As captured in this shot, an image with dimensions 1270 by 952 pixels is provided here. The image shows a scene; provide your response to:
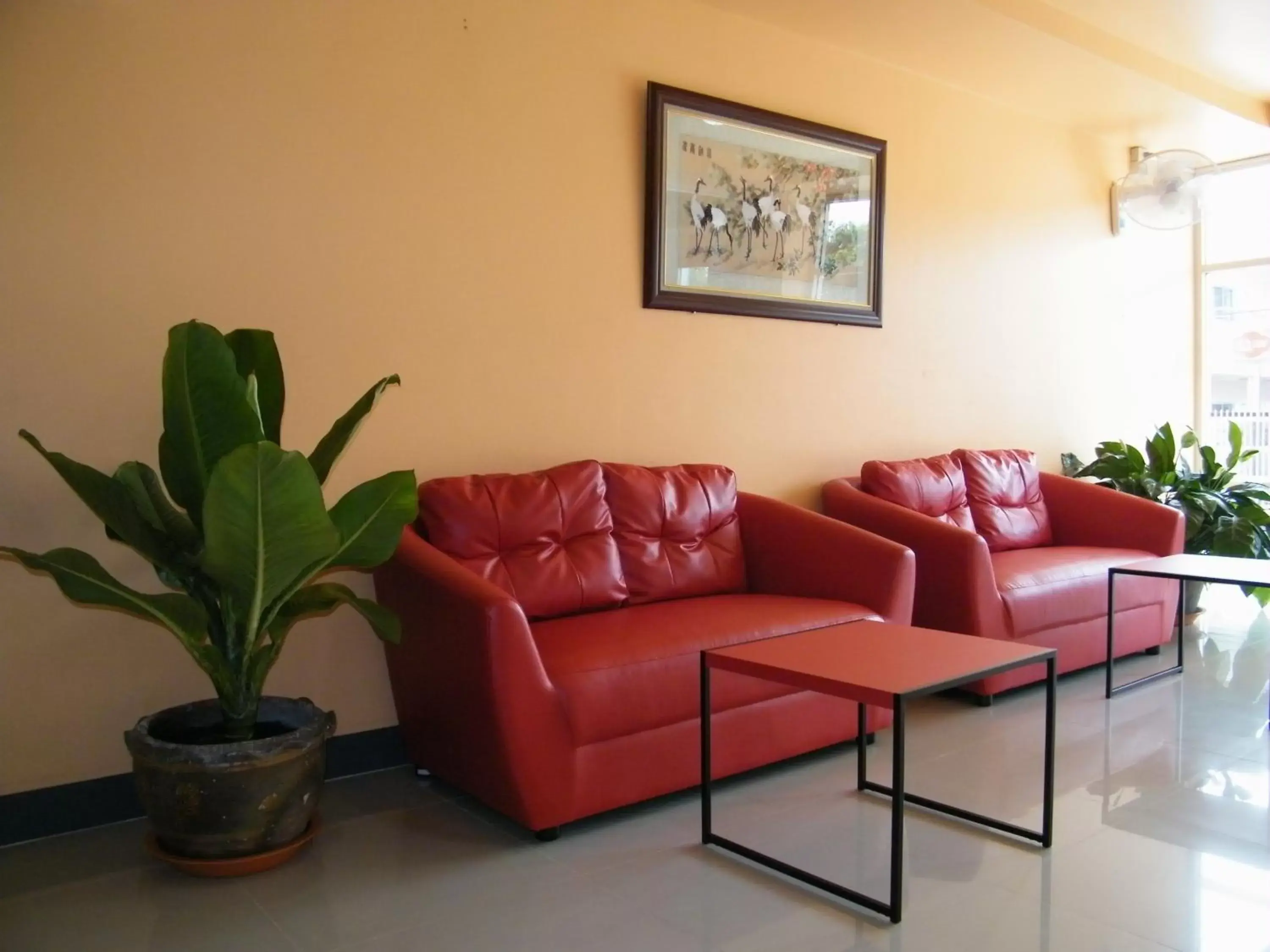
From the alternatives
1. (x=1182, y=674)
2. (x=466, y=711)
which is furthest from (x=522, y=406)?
(x=1182, y=674)

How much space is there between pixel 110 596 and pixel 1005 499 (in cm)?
368

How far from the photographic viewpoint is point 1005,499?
4484 mm

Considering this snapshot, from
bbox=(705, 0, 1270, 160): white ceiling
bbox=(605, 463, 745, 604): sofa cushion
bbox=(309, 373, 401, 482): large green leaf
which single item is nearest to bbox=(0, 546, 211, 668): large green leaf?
bbox=(309, 373, 401, 482): large green leaf

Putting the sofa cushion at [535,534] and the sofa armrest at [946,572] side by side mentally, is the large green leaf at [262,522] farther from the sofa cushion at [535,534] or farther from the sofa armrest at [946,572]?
the sofa armrest at [946,572]

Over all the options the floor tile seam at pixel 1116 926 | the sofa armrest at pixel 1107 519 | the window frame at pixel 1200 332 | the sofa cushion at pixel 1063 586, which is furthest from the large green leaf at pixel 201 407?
the window frame at pixel 1200 332

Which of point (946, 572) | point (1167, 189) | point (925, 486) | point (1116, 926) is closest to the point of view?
point (1116, 926)

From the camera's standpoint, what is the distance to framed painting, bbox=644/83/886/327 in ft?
11.8

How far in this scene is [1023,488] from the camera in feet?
15.1

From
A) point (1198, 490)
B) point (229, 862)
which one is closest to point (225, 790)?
point (229, 862)

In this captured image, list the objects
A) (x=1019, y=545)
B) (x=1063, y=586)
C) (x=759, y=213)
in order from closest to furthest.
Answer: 1. (x=1063, y=586)
2. (x=759, y=213)
3. (x=1019, y=545)

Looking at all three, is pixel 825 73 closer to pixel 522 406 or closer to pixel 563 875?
pixel 522 406

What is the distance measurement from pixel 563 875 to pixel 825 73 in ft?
11.2

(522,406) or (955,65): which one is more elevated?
(955,65)

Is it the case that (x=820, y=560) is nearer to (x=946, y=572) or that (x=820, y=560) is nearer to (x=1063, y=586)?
(x=946, y=572)
